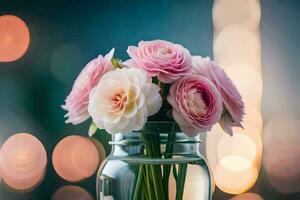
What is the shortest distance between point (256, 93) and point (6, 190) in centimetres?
61

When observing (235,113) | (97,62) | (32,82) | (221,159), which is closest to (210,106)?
(235,113)

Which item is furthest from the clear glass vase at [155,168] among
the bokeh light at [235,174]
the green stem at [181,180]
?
the bokeh light at [235,174]

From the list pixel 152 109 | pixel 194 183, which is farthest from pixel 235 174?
pixel 152 109

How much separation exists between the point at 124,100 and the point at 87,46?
473 millimetres

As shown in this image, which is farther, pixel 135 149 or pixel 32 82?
pixel 32 82

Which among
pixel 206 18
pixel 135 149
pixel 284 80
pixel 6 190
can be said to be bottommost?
pixel 6 190

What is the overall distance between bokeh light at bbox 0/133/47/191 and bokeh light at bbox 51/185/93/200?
52mm

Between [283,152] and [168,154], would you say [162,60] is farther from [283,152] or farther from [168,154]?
[283,152]

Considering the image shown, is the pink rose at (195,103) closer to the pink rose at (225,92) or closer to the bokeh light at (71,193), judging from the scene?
the pink rose at (225,92)

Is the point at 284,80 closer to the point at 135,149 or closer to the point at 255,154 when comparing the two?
the point at 255,154

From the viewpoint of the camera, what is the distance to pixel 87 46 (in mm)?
1142

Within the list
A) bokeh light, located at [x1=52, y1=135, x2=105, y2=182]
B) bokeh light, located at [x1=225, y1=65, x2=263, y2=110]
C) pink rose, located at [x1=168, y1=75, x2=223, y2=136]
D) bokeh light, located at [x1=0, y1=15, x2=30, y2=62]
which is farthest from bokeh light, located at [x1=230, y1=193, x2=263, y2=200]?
bokeh light, located at [x1=0, y1=15, x2=30, y2=62]

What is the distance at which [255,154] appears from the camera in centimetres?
110

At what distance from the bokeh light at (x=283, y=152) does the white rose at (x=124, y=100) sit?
47 cm
